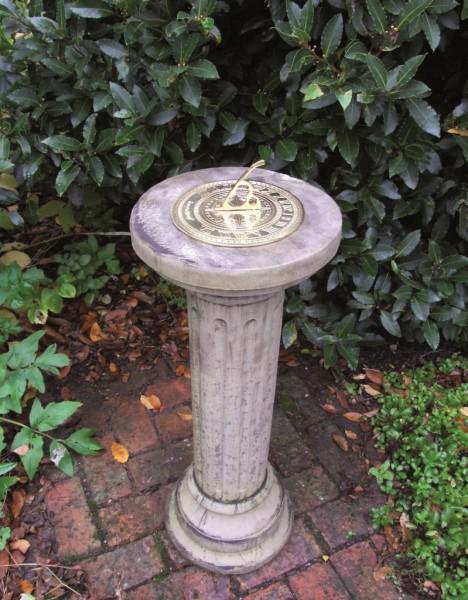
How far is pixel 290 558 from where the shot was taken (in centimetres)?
202

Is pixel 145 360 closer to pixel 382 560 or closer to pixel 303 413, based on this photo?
pixel 303 413

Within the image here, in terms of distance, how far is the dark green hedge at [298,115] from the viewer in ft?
5.96

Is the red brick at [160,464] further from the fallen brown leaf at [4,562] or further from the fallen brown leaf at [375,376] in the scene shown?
the fallen brown leaf at [375,376]

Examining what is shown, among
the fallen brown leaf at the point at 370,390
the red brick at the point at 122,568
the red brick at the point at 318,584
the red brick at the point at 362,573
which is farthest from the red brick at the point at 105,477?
the fallen brown leaf at the point at 370,390

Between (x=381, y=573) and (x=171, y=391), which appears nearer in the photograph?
(x=381, y=573)

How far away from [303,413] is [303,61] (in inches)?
60.6

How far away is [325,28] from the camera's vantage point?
1.80m

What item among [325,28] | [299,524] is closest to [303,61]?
[325,28]

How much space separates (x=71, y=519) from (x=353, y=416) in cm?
131

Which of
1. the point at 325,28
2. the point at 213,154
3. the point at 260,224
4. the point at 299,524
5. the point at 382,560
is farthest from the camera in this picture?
the point at 213,154

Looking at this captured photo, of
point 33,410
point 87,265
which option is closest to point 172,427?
point 33,410

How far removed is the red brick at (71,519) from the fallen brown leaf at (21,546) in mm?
108

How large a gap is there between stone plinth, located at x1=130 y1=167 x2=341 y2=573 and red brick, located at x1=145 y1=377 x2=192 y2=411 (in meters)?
0.52

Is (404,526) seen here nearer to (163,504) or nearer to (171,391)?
(163,504)
